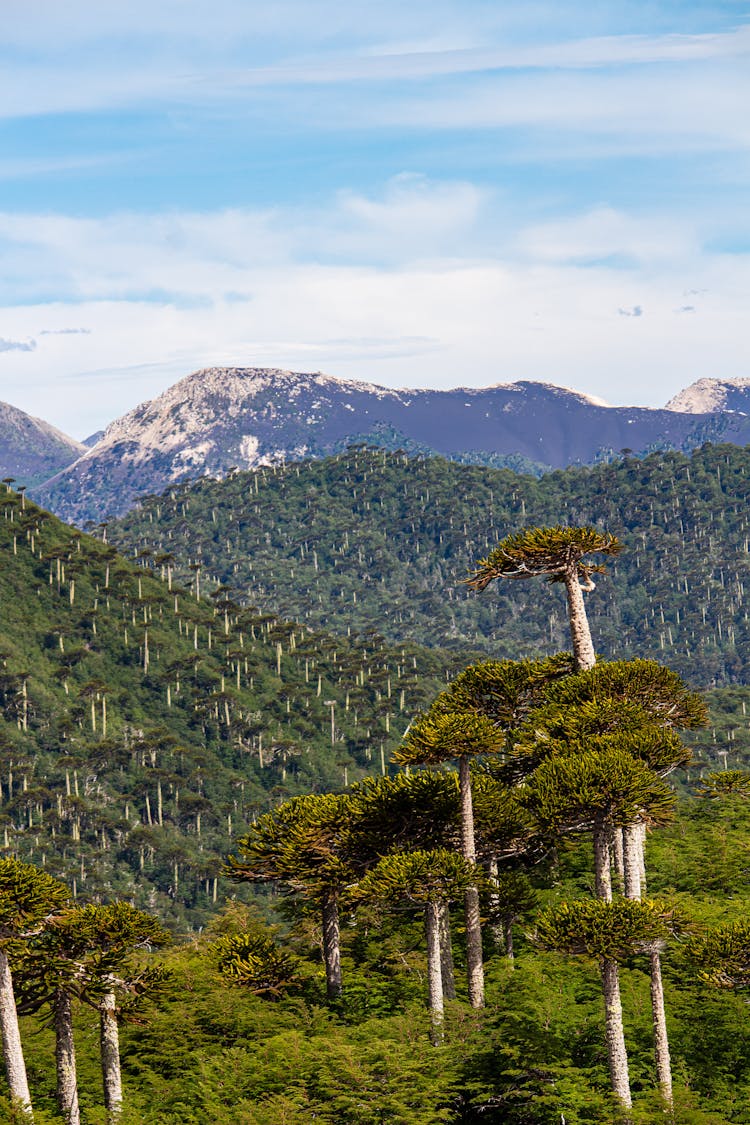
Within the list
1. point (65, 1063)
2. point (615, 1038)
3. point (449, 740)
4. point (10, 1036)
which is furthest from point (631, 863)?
point (10, 1036)

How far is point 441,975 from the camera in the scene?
37.8 m

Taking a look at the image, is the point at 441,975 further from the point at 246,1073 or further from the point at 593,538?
the point at 593,538

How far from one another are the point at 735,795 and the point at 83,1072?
38.9 meters

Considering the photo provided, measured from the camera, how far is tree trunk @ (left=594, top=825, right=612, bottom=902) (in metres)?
33.5

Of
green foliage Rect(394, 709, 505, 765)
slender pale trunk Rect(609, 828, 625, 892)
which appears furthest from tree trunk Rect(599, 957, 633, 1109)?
slender pale trunk Rect(609, 828, 625, 892)

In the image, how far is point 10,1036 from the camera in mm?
31969

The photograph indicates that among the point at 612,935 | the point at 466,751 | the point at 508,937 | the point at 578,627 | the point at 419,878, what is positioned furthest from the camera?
the point at 578,627

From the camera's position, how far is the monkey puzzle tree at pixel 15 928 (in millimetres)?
31438

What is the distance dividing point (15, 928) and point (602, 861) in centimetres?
1682

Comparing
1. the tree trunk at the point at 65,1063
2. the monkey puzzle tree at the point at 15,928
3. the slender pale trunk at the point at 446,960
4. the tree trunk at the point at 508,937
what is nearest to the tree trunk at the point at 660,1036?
the slender pale trunk at the point at 446,960

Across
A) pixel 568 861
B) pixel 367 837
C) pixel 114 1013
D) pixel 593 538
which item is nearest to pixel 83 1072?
pixel 114 1013

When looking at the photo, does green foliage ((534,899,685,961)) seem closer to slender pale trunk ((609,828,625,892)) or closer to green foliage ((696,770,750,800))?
slender pale trunk ((609,828,625,892))

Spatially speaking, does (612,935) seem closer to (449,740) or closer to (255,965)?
(449,740)

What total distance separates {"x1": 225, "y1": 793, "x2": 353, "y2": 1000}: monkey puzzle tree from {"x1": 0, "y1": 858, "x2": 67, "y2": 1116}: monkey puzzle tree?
735cm
